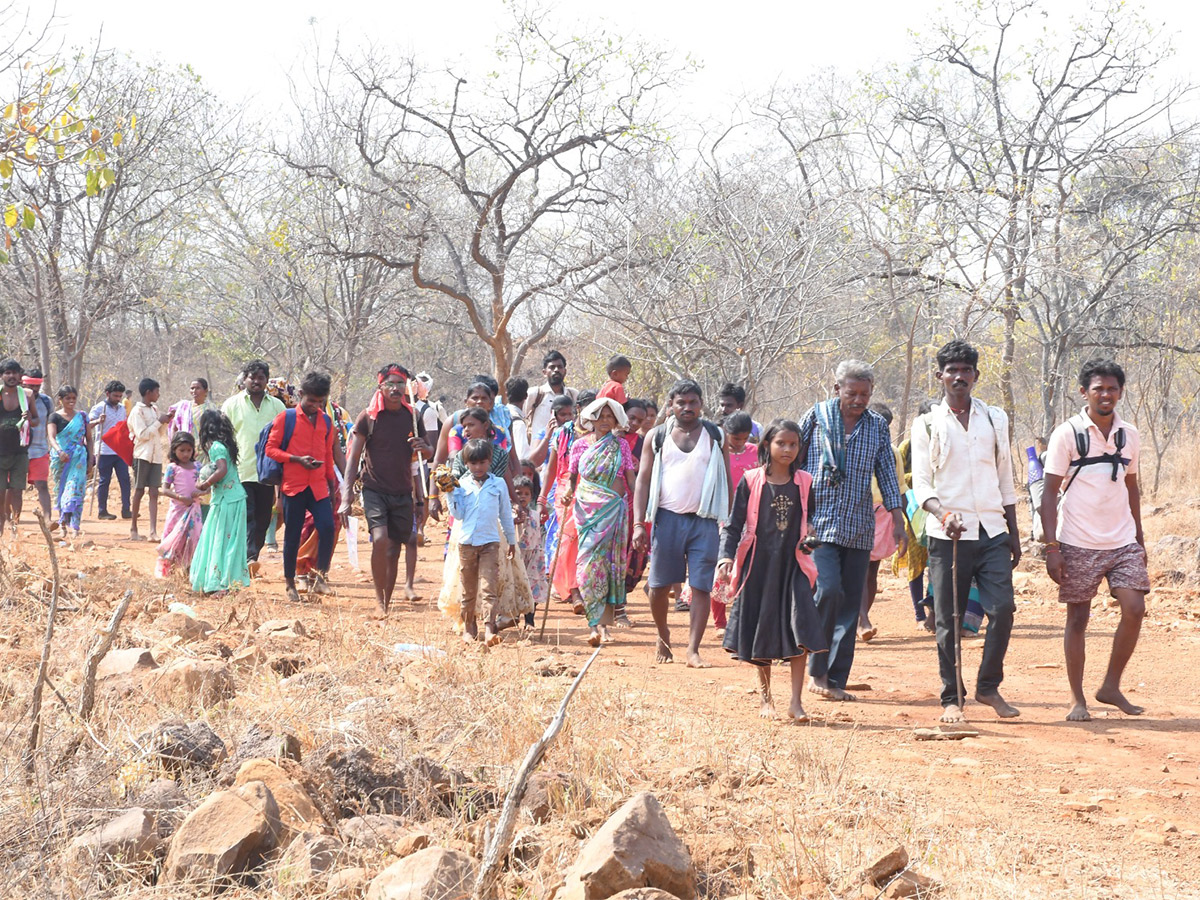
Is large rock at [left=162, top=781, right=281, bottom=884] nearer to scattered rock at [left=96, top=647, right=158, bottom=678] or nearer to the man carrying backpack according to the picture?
scattered rock at [left=96, top=647, right=158, bottom=678]

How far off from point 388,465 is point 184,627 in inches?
101

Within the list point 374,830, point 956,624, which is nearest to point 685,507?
point 956,624

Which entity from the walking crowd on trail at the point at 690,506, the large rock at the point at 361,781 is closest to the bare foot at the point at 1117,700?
the walking crowd on trail at the point at 690,506

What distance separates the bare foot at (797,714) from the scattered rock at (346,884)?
304 cm

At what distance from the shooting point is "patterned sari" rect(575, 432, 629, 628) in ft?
29.0

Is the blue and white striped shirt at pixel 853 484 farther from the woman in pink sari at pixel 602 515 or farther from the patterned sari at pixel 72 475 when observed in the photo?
the patterned sari at pixel 72 475

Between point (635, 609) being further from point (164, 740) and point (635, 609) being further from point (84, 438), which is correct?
point (84, 438)

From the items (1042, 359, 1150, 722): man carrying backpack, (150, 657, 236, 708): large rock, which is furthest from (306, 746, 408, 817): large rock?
(1042, 359, 1150, 722): man carrying backpack

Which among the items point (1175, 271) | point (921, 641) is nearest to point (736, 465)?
point (921, 641)

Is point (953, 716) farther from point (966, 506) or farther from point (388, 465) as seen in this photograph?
point (388, 465)

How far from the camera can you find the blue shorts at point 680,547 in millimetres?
8164

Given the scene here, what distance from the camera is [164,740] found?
4793 mm

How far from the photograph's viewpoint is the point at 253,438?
37.3 ft

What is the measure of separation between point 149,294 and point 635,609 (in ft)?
51.3
